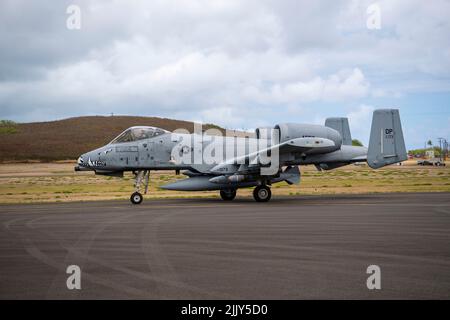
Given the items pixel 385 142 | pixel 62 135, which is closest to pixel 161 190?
pixel 385 142

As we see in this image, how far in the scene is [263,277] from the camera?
7.71 metres

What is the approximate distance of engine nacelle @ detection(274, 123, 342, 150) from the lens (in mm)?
24094

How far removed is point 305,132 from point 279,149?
2.45 m

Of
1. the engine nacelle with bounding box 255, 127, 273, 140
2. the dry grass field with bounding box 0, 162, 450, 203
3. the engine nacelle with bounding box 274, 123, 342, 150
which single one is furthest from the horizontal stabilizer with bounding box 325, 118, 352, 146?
the engine nacelle with bounding box 255, 127, 273, 140

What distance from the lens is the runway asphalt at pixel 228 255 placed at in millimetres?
7008

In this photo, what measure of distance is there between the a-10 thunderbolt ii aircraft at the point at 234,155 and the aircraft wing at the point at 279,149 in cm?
4

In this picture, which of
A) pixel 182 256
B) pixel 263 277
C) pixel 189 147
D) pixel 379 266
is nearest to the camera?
pixel 263 277

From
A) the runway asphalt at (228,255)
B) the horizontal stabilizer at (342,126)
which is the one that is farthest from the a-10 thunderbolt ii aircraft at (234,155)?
the runway asphalt at (228,255)

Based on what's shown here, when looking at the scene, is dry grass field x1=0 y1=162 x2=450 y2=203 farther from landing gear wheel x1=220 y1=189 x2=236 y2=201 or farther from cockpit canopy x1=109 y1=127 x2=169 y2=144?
cockpit canopy x1=109 y1=127 x2=169 y2=144

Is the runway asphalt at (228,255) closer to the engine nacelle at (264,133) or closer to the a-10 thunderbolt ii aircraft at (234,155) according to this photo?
the a-10 thunderbolt ii aircraft at (234,155)

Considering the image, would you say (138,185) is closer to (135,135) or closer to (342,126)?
(135,135)

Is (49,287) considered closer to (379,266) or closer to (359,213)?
(379,266)
